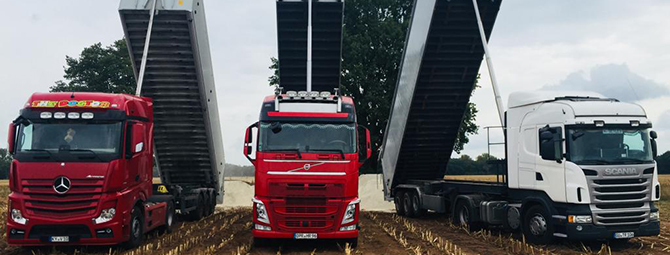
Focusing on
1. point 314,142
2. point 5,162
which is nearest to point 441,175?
point 314,142

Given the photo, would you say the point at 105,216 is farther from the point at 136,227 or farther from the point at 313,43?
the point at 313,43

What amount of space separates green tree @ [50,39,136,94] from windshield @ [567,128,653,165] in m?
34.3

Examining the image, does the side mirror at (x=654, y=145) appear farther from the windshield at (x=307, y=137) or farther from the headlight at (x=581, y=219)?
the windshield at (x=307, y=137)

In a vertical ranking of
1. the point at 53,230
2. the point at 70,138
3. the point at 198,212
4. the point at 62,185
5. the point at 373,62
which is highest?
the point at 373,62

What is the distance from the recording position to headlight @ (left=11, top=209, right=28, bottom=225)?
31.5ft

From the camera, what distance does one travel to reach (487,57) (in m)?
14.5

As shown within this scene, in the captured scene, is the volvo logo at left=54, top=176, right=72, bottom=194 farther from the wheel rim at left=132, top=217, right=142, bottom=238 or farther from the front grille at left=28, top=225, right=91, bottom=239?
the wheel rim at left=132, top=217, right=142, bottom=238

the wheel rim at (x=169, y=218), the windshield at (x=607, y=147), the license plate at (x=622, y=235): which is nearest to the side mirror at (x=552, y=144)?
the windshield at (x=607, y=147)

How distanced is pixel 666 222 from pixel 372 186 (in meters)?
13.8

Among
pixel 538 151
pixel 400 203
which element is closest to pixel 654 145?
pixel 538 151

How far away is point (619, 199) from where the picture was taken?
10.2 metres

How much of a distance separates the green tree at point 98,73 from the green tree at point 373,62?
46.2 feet

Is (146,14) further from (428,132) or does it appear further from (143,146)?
(428,132)

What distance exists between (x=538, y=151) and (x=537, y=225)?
1.53 m
